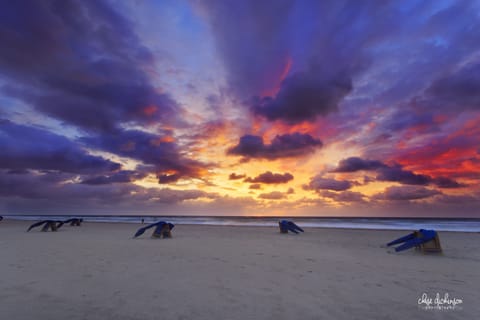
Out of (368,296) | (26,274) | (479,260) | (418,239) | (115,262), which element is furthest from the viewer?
(418,239)

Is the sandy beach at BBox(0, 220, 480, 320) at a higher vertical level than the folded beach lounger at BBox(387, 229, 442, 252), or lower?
lower

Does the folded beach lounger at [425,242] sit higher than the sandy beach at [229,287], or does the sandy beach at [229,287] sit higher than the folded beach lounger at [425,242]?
the folded beach lounger at [425,242]

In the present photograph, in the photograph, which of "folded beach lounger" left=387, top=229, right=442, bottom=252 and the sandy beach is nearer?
the sandy beach

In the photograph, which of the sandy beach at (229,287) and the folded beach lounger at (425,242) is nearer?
the sandy beach at (229,287)

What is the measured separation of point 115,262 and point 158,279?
3037mm

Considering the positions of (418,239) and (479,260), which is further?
(418,239)

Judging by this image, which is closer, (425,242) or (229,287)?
(229,287)

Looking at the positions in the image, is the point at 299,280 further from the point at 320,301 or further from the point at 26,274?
the point at 26,274

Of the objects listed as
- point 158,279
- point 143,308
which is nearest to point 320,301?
point 143,308

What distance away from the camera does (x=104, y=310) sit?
4613 mm

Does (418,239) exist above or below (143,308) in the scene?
above

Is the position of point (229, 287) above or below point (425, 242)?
below

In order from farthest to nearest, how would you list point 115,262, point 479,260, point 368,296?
point 479,260 < point 115,262 < point 368,296

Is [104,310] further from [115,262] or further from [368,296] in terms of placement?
[368,296]
